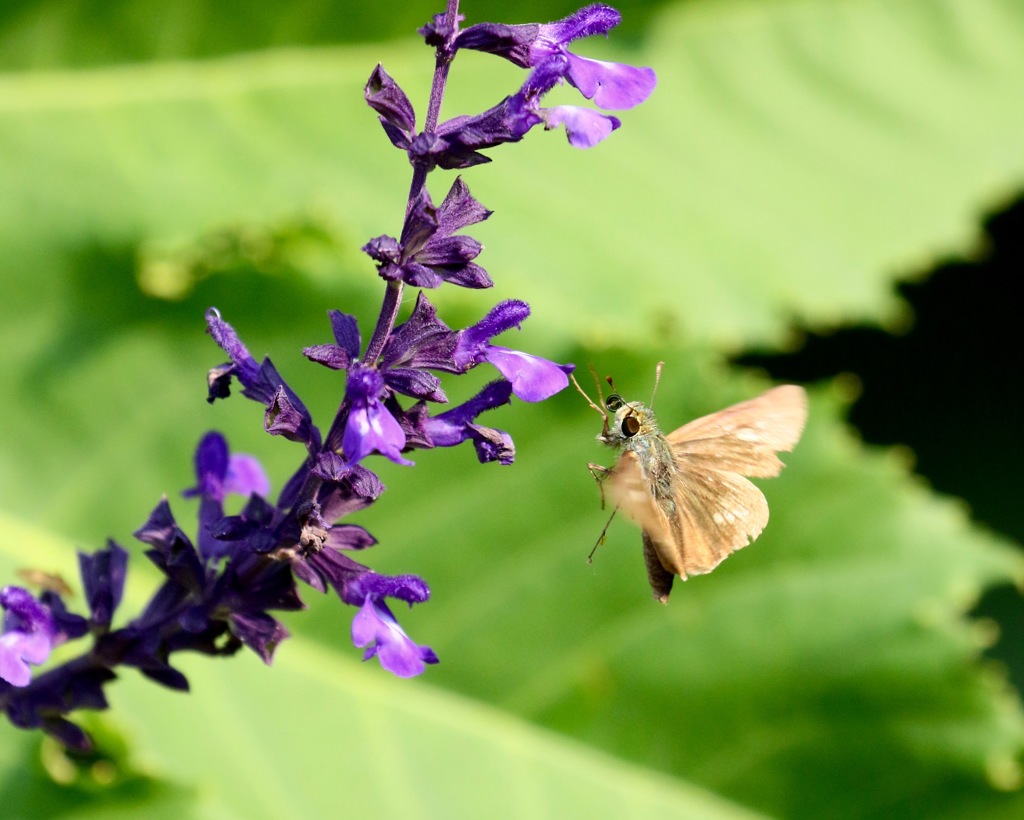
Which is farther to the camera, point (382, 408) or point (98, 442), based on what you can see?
point (98, 442)

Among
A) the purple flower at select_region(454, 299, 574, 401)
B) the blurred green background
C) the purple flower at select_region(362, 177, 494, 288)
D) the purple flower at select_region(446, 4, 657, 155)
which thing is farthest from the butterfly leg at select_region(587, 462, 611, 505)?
the blurred green background

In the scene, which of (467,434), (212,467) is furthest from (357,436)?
(212,467)

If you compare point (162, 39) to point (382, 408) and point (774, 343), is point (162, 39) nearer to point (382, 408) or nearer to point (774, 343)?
point (774, 343)

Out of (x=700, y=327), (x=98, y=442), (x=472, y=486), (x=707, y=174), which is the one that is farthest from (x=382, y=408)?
(x=707, y=174)

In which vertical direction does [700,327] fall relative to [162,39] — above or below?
below

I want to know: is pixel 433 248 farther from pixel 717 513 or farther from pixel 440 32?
pixel 717 513

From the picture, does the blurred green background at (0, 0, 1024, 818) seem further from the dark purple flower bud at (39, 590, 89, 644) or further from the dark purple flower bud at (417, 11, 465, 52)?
the dark purple flower bud at (417, 11, 465, 52)
